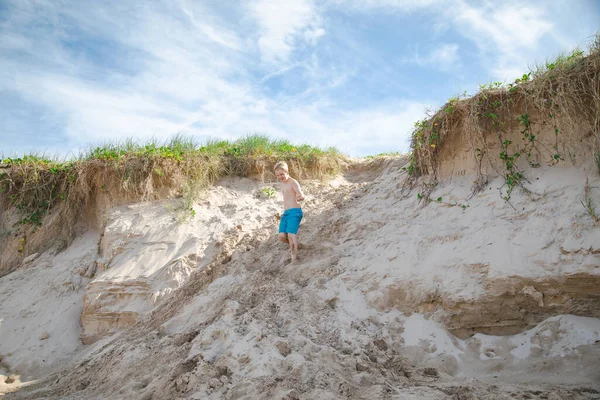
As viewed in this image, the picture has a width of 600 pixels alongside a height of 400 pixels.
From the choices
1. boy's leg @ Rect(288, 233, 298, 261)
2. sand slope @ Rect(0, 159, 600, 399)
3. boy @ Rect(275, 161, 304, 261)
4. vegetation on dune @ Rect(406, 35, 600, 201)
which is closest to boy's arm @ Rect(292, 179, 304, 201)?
boy @ Rect(275, 161, 304, 261)

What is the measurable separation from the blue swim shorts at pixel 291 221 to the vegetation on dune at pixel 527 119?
1869 millimetres

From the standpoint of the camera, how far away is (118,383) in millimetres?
4234

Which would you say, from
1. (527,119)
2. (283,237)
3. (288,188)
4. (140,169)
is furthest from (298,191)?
(140,169)

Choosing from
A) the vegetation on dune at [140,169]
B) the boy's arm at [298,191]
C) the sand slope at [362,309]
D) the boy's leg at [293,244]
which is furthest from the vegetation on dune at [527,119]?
the vegetation on dune at [140,169]

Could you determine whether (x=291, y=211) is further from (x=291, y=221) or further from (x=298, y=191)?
(x=298, y=191)

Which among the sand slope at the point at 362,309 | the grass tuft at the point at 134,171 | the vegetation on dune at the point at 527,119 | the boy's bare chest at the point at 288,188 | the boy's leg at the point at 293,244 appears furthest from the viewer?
the grass tuft at the point at 134,171

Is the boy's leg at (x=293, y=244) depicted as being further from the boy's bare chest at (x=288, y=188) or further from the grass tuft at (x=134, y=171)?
the grass tuft at (x=134, y=171)

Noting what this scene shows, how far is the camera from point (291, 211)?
18.4 feet

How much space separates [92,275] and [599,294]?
6.63 meters

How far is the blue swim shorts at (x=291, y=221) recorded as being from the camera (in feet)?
18.1

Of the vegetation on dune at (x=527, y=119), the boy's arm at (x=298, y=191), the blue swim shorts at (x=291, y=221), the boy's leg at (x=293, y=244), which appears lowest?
the boy's leg at (x=293, y=244)

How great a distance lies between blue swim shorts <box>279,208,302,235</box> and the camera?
551 centimetres

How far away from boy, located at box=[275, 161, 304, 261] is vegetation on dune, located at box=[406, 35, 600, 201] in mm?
1839

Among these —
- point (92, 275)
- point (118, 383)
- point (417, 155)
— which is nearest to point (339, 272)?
point (417, 155)
